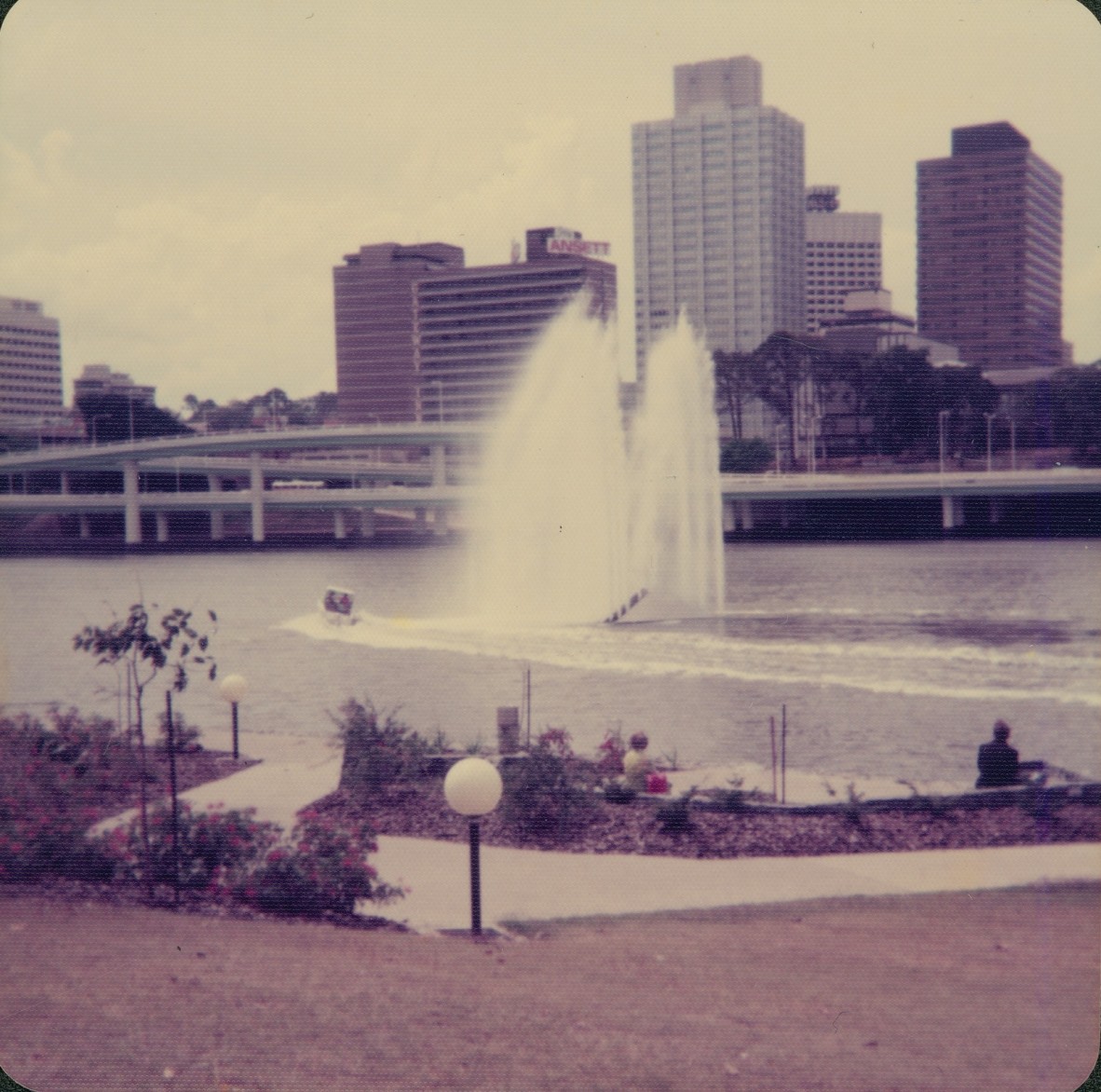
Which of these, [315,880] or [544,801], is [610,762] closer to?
[544,801]

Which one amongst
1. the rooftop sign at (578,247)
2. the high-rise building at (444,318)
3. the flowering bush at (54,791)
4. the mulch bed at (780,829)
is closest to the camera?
the flowering bush at (54,791)

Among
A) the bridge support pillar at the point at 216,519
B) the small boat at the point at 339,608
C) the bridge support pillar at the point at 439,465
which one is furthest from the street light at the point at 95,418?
the bridge support pillar at the point at 439,465

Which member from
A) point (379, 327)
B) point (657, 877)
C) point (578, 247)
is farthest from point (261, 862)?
point (578, 247)

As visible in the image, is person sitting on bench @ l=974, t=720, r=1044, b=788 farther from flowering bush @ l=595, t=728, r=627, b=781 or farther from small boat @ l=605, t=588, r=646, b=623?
small boat @ l=605, t=588, r=646, b=623

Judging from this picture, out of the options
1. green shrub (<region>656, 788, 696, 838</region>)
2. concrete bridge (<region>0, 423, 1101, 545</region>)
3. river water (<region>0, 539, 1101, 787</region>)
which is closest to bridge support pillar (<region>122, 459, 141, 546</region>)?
concrete bridge (<region>0, 423, 1101, 545</region>)

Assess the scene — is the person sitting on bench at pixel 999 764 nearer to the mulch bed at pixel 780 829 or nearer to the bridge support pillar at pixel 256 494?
the mulch bed at pixel 780 829

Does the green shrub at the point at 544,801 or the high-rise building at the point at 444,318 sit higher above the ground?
the high-rise building at the point at 444,318
